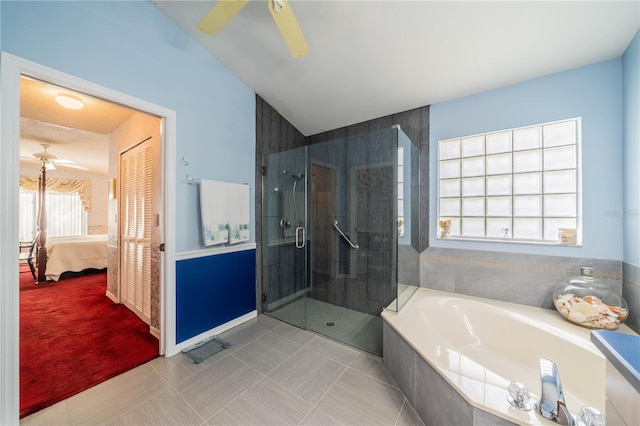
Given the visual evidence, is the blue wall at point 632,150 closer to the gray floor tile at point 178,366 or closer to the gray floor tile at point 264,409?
the gray floor tile at point 264,409

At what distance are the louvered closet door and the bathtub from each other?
2.60m

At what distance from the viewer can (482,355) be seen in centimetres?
185

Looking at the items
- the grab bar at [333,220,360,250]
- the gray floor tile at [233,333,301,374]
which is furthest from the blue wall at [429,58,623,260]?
the gray floor tile at [233,333,301,374]

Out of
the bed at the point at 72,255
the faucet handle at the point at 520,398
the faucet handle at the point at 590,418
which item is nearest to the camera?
the faucet handle at the point at 590,418

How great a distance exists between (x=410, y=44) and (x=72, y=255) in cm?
639

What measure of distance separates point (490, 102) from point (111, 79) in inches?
125

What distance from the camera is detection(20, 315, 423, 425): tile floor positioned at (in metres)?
1.38

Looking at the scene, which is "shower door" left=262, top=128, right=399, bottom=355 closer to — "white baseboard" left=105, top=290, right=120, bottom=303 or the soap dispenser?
the soap dispenser

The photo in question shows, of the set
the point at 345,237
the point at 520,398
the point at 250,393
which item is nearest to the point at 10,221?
the point at 250,393

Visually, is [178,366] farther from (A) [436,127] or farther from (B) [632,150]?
(B) [632,150]

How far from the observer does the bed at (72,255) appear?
4172 millimetres

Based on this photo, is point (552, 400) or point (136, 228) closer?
point (552, 400)

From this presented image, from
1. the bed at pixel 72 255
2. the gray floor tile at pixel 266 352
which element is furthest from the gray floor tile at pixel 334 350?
the bed at pixel 72 255

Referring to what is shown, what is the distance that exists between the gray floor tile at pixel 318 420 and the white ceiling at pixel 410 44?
2.70 metres
